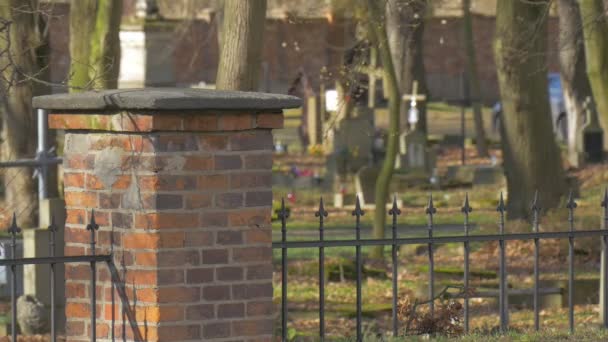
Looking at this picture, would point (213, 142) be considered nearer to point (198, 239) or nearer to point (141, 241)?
point (198, 239)

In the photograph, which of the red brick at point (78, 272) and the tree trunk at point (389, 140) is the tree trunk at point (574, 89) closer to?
the tree trunk at point (389, 140)

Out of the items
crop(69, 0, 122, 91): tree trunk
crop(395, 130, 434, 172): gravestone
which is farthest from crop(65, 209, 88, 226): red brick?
crop(395, 130, 434, 172): gravestone

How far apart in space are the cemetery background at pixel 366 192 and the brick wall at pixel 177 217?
2.34 meters

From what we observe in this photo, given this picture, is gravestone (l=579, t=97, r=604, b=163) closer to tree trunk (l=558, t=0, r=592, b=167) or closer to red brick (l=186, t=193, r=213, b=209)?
tree trunk (l=558, t=0, r=592, b=167)

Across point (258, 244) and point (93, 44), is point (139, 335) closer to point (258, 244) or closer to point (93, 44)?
point (258, 244)

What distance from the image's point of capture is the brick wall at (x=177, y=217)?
248 inches

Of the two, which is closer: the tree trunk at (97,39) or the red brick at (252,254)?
the red brick at (252,254)

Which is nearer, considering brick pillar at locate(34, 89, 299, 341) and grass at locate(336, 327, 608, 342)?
brick pillar at locate(34, 89, 299, 341)

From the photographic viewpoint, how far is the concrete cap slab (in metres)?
6.24

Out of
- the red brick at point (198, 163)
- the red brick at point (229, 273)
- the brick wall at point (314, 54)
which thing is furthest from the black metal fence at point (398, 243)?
the brick wall at point (314, 54)

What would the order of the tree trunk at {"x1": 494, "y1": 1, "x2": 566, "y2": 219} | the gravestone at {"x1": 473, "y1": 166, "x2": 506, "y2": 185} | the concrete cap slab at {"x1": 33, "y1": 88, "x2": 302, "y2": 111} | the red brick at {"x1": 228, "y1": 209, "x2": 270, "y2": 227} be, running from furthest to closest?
1. the gravestone at {"x1": 473, "y1": 166, "x2": 506, "y2": 185}
2. the tree trunk at {"x1": 494, "y1": 1, "x2": 566, "y2": 219}
3. the red brick at {"x1": 228, "y1": 209, "x2": 270, "y2": 227}
4. the concrete cap slab at {"x1": 33, "y1": 88, "x2": 302, "y2": 111}

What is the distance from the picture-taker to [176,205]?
248 inches

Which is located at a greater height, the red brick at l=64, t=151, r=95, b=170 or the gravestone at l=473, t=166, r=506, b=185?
the red brick at l=64, t=151, r=95, b=170

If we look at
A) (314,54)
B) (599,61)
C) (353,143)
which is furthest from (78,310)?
(314,54)
